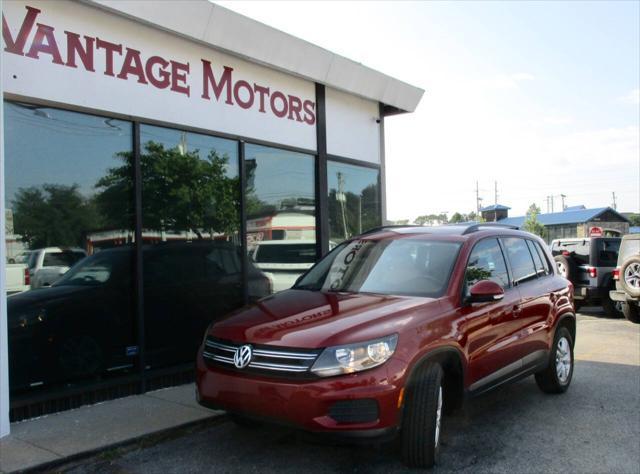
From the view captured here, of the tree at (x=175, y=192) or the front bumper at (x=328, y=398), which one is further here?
the tree at (x=175, y=192)

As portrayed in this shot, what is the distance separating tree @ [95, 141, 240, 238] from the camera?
5.95m

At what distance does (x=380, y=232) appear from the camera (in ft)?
18.5

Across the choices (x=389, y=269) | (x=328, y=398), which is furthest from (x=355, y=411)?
(x=389, y=269)

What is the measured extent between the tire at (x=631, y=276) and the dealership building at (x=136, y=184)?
22.5ft

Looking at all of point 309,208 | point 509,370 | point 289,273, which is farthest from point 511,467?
point 309,208

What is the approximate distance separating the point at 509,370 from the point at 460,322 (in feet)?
3.49

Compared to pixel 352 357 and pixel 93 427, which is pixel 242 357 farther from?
pixel 93 427

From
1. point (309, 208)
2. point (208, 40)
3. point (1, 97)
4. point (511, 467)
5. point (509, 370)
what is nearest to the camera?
point (511, 467)

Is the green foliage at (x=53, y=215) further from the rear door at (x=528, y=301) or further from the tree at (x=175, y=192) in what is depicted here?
the rear door at (x=528, y=301)

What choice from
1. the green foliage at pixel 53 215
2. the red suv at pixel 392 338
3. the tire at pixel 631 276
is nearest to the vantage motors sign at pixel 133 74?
the green foliage at pixel 53 215

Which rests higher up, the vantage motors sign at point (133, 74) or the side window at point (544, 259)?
the vantage motors sign at point (133, 74)

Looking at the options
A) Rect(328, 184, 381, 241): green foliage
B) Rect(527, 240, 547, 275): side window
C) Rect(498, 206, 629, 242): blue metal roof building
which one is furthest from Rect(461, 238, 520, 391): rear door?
Rect(498, 206, 629, 242): blue metal roof building

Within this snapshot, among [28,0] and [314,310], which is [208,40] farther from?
[314,310]

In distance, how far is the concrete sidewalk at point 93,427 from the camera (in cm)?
418
